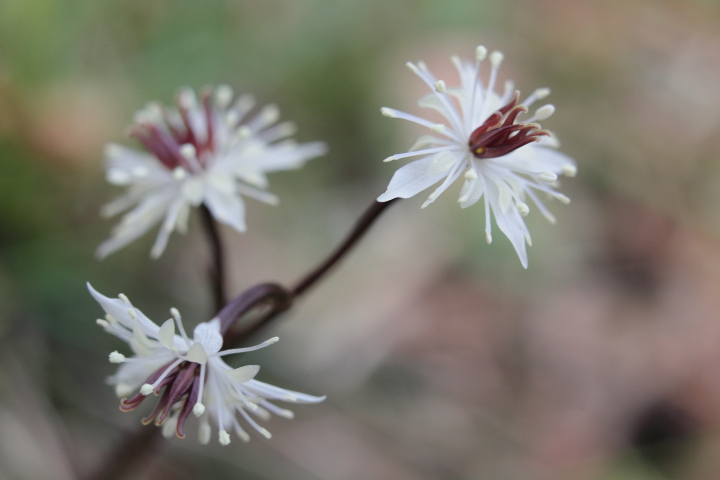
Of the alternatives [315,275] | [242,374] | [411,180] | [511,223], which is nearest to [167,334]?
[242,374]

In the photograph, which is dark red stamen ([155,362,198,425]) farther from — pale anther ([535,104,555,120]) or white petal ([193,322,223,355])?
pale anther ([535,104,555,120])

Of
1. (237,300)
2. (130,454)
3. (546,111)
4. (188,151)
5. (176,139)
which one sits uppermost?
(546,111)

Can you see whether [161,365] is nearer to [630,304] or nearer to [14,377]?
[14,377]

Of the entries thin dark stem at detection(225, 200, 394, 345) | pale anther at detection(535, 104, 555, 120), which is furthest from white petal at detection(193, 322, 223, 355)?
pale anther at detection(535, 104, 555, 120)

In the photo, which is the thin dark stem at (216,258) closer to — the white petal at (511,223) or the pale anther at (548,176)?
the white petal at (511,223)

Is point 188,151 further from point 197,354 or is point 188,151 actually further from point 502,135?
point 502,135

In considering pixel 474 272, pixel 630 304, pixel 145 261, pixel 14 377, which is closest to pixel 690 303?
pixel 630 304
